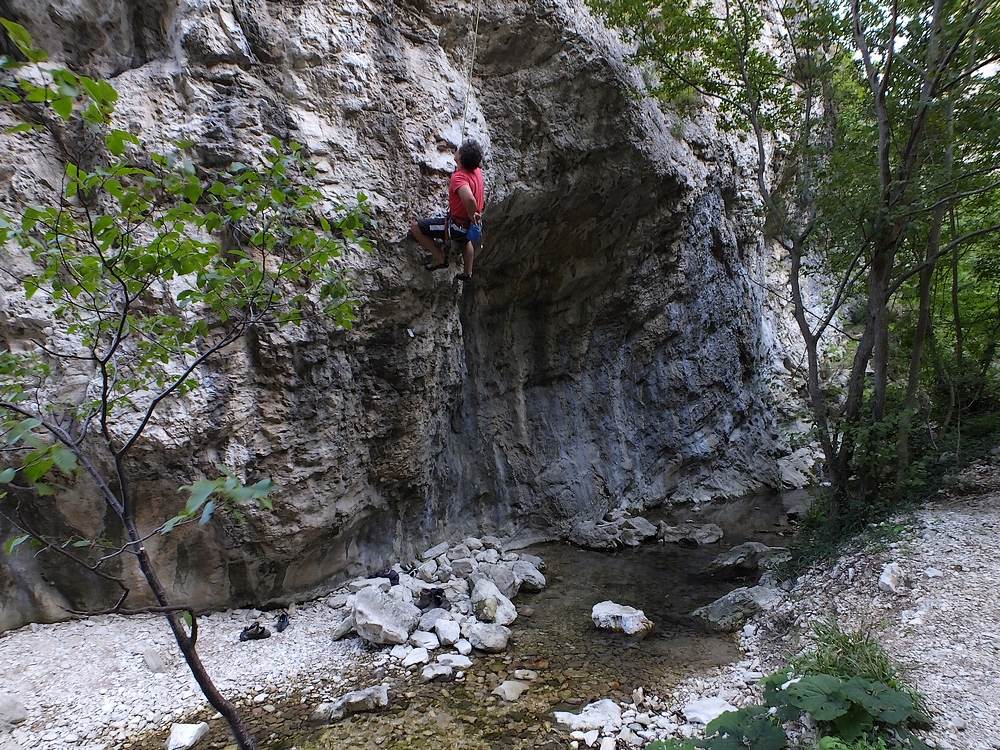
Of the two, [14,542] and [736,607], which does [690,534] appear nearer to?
[736,607]

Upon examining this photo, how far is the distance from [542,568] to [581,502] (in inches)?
131

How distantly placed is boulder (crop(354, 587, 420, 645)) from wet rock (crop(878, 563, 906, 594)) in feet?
16.4

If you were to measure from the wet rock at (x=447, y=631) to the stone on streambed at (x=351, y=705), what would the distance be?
111 centimetres

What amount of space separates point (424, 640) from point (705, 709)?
2.94 m

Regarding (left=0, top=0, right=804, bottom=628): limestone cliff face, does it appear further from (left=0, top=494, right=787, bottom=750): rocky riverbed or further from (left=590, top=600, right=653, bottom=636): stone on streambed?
(left=590, top=600, right=653, bottom=636): stone on streambed

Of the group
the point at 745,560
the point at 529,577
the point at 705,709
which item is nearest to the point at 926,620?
the point at 705,709

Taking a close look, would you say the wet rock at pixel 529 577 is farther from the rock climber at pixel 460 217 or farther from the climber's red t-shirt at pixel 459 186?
the climber's red t-shirt at pixel 459 186

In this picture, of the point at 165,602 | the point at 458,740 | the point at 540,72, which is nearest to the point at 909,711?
the point at 458,740

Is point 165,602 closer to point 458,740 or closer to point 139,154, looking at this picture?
point 458,740

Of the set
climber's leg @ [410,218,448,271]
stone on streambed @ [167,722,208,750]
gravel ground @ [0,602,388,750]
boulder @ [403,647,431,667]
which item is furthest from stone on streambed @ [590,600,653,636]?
climber's leg @ [410,218,448,271]

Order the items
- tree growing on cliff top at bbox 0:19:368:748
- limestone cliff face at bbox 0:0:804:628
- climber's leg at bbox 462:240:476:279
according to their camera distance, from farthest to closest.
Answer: climber's leg at bbox 462:240:476:279 < limestone cliff face at bbox 0:0:804:628 < tree growing on cliff top at bbox 0:19:368:748

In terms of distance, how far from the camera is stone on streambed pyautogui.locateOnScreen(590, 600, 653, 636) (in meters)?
6.32

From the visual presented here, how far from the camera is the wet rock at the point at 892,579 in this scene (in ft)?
17.0

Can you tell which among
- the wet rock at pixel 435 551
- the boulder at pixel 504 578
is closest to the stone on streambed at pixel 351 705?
the boulder at pixel 504 578
